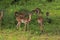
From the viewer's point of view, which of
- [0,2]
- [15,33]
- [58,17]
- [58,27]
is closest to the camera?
[15,33]

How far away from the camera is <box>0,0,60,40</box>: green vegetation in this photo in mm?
15414

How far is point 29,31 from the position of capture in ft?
53.8

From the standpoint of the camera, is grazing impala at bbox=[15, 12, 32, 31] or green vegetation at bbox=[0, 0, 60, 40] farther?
grazing impala at bbox=[15, 12, 32, 31]

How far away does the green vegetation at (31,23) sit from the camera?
1541 cm

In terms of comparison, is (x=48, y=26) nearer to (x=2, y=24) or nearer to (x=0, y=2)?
(x=2, y=24)

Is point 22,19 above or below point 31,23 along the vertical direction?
above

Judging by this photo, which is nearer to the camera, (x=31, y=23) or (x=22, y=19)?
(x=22, y=19)

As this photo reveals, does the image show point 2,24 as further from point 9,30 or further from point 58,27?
point 58,27

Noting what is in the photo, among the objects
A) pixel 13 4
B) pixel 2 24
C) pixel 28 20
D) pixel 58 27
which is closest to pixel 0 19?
pixel 2 24

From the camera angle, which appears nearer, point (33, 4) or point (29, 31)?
point (29, 31)

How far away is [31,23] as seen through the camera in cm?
1773

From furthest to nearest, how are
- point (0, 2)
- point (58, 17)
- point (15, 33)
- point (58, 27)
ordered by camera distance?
point (0, 2)
point (58, 17)
point (58, 27)
point (15, 33)

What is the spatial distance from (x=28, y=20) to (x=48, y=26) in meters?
1.09

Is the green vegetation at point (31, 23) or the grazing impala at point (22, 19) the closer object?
the green vegetation at point (31, 23)
